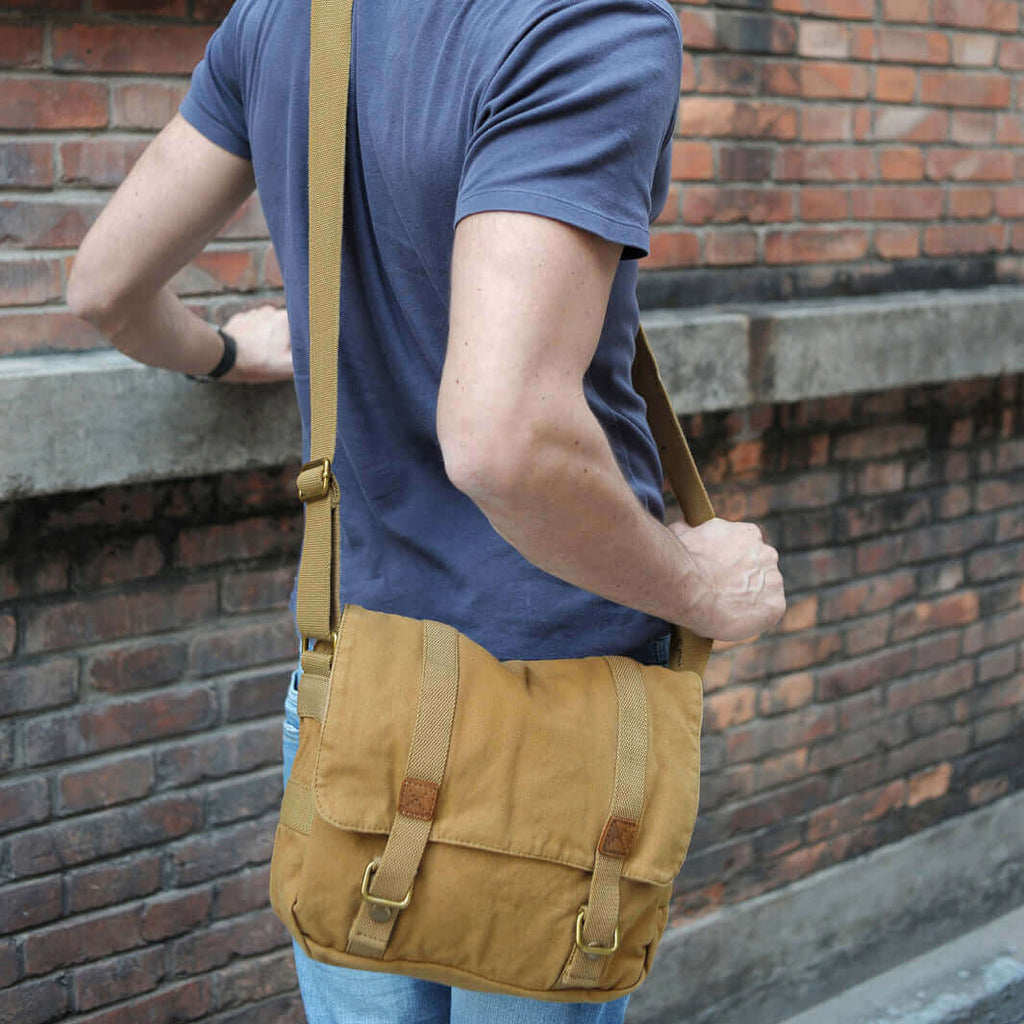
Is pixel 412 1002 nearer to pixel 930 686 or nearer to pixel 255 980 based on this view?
pixel 255 980

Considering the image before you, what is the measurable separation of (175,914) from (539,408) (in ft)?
5.11

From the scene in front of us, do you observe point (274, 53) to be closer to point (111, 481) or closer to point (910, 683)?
point (111, 481)

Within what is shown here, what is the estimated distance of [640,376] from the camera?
58.4 inches

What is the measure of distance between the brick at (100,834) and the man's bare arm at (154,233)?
0.86 meters

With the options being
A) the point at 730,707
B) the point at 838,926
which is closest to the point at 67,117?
the point at 730,707

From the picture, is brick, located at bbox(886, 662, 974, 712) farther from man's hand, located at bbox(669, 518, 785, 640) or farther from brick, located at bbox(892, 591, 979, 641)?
man's hand, located at bbox(669, 518, 785, 640)

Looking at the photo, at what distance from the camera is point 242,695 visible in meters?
2.27

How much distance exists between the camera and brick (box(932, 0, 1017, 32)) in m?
3.01

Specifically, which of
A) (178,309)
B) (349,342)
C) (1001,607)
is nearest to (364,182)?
(349,342)

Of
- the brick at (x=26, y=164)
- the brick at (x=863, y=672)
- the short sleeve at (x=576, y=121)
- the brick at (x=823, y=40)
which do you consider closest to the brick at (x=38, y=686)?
the brick at (x=26, y=164)

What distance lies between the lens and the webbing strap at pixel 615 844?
1.28 m

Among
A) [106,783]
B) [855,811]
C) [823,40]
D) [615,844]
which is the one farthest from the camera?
[855,811]

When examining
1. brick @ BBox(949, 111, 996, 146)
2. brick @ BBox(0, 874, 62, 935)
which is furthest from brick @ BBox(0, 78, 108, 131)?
brick @ BBox(949, 111, 996, 146)

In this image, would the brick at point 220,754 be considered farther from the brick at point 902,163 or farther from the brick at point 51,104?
the brick at point 902,163
